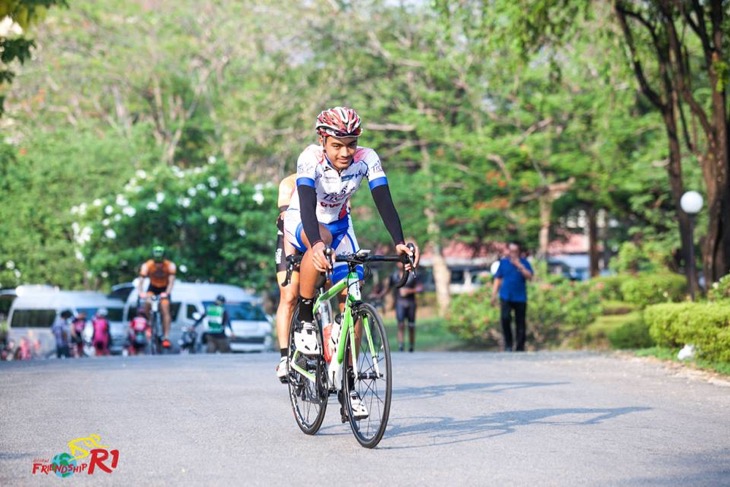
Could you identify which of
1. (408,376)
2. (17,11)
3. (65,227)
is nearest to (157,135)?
(65,227)

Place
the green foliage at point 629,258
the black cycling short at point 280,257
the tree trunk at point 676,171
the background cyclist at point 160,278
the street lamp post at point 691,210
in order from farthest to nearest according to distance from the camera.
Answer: the green foliage at point 629,258 < the background cyclist at point 160,278 < the tree trunk at point 676,171 < the street lamp post at point 691,210 < the black cycling short at point 280,257

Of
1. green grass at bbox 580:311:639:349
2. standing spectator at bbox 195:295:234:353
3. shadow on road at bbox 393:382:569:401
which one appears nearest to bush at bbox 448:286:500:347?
green grass at bbox 580:311:639:349

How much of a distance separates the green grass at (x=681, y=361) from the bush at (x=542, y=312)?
11257 mm

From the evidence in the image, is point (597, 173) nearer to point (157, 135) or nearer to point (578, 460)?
point (157, 135)

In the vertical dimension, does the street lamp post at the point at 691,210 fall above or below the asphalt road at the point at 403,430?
above

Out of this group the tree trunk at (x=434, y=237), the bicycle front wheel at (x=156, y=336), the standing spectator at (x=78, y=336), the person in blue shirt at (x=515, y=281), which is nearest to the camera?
the person in blue shirt at (x=515, y=281)

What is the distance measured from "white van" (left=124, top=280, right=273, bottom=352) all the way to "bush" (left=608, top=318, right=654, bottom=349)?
1196cm

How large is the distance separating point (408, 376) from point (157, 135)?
131 ft

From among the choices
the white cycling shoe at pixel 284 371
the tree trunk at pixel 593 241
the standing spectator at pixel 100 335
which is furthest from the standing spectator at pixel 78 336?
the tree trunk at pixel 593 241

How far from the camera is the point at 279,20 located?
142 feet

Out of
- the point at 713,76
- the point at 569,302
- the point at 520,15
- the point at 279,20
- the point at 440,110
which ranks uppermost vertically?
the point at 279,20

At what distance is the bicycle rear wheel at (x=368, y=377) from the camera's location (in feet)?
24.2

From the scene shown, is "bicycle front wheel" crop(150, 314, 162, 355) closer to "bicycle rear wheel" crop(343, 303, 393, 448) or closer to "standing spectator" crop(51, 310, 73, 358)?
"standing spectator" crop(51, 310, 73, 358)

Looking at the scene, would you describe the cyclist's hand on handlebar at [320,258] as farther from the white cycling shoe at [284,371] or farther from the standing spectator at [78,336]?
the standing spectator at [78,336]
